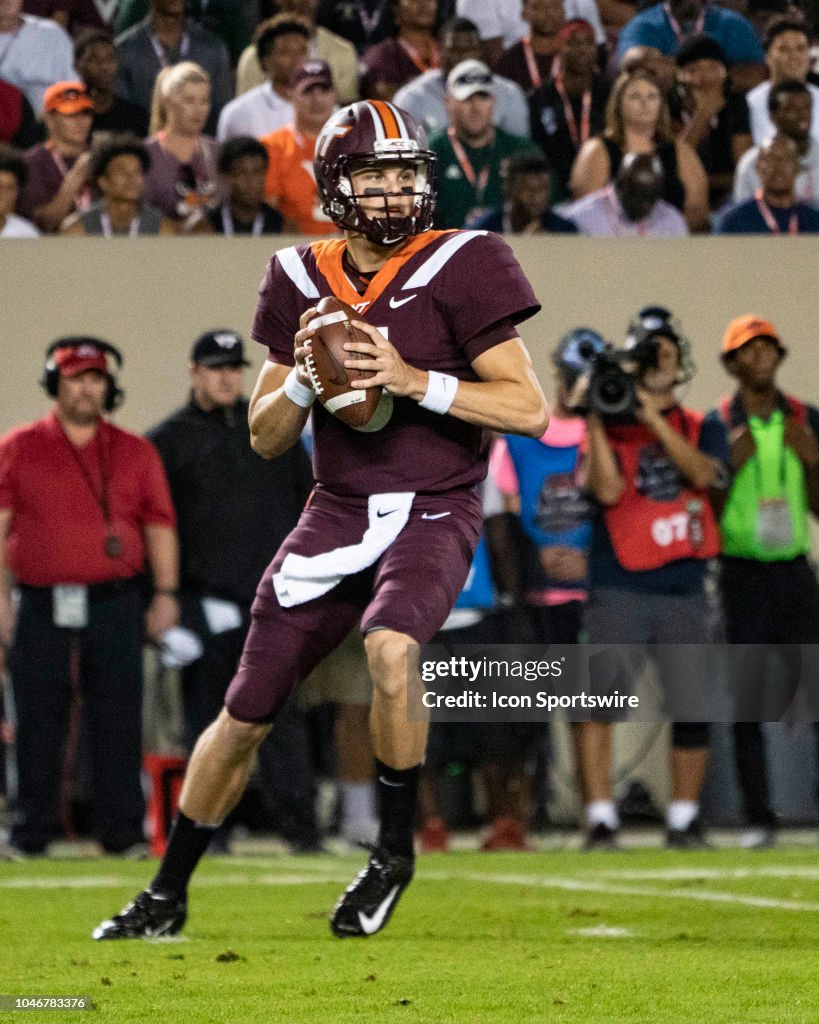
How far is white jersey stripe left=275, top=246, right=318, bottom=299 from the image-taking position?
460 cm

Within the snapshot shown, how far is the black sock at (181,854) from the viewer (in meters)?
4.58

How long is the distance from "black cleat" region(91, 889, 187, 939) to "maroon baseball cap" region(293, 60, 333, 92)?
537 centimetres

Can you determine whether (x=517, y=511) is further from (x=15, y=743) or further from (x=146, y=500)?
(x=15, y=743)

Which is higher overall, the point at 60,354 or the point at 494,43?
the point at 494,43

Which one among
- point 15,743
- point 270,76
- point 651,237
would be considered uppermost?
point 270,76

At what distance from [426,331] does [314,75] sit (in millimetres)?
4824

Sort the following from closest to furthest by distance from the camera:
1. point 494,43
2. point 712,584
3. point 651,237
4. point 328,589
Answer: point 328,589, point 712,584, point 651,237, point 494,43

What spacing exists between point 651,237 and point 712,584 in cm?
192

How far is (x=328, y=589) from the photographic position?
4461 mm

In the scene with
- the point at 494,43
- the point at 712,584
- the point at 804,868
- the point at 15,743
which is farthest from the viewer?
the point at 494,43

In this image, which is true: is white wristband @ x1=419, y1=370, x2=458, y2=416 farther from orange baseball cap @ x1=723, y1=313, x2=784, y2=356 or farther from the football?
orange baseball cap @ x1=723, y1=313, x2=784, y2=356

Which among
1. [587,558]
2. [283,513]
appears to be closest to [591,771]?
[587,558]

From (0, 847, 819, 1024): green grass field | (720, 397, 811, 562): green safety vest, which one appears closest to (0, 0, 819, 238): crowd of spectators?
(720, 397, 811, 562): green safety vest

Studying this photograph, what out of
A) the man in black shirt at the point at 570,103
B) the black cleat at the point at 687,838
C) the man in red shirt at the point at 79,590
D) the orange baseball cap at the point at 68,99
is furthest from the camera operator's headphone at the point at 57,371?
the man in black shirt at the point at 570,103
